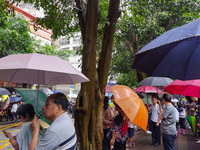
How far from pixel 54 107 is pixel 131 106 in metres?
1.73

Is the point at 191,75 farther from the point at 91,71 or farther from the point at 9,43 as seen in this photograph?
the point at 9,43

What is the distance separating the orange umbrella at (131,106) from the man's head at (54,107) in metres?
1.46

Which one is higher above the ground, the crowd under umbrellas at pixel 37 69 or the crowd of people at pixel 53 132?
the crowd under umbrellas at pixel 37 69

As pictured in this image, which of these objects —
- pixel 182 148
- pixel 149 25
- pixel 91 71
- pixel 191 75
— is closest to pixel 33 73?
pixel 91 71

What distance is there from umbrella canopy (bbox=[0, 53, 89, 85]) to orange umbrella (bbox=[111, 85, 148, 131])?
104 centimetres

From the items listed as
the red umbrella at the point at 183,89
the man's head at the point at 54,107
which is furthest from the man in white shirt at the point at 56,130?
the red umbrella at the point at 183,89

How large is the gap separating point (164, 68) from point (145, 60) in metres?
0.31

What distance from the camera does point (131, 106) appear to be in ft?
11.5

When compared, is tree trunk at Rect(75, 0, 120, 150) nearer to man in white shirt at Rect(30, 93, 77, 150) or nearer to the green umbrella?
the green umbrella

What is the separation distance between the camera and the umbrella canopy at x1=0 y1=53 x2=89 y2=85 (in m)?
2.17

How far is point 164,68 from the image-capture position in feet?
9.30

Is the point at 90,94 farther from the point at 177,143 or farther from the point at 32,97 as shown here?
the point at 177,143

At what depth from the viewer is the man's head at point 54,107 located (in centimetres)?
214

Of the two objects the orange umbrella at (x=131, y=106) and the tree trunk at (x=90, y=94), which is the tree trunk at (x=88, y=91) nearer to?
the tree trunk at (x=90, y=94)
